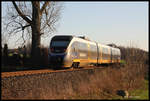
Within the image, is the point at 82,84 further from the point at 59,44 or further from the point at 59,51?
the point at 59,44

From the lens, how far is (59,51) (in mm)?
18391

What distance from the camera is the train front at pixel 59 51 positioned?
18141mm

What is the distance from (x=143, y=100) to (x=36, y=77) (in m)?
12.9

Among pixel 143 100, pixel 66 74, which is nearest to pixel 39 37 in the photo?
pixel 66 74

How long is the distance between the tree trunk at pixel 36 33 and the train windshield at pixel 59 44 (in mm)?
5917

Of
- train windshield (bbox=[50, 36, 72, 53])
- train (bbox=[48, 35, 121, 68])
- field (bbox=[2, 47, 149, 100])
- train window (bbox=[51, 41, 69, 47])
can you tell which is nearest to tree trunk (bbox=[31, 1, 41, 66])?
train (bbox=[48, 35, 121, 68])

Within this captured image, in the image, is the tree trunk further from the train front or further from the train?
the train front

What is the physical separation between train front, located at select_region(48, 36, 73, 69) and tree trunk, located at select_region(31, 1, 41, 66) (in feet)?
19.6

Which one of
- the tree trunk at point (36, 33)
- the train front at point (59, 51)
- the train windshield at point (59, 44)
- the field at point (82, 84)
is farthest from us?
the tree trunk at point (36, 33)

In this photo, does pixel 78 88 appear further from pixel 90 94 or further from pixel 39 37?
pixel 39 37

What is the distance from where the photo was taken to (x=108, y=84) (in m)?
23.1

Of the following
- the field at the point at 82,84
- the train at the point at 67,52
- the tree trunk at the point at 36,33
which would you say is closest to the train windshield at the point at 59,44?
the train at the point at 67,52

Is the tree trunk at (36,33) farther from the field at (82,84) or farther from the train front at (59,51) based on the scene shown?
the field at (82,84)

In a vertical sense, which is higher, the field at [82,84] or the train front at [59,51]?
the train front at [59,51]
